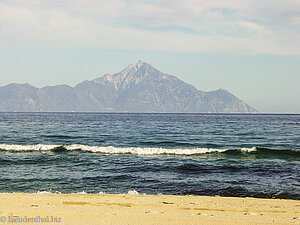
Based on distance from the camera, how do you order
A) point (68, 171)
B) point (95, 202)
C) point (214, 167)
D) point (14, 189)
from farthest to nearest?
point (214, 167)
point (68, 171)
point (14, 189)
point (95, 202)

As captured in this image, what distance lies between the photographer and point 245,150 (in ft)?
97.1

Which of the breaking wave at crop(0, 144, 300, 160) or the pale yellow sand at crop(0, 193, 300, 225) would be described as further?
the breaking wave at crop(0, 144, 300, 160)

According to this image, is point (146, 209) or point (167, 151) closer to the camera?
point (146, 209)

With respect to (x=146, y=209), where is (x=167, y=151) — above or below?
below

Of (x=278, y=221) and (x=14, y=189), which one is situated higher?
(x=278, y=221)

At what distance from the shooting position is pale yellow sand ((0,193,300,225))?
8.91m

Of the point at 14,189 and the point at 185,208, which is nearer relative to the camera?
the point at 185,208

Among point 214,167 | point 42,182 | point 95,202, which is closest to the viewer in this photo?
point 95,202

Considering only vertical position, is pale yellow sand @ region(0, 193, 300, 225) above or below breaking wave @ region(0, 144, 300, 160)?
above

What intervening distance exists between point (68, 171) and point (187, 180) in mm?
6869

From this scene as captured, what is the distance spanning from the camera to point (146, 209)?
33.6ft

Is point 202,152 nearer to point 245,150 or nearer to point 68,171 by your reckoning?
point 245,150

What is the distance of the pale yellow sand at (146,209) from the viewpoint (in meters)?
8.91

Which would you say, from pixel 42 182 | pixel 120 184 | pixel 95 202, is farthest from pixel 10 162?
pixel 95 202
